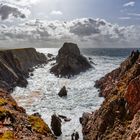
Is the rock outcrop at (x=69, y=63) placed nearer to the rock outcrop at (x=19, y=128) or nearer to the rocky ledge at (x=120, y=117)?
the rock outcrop at (x=19, y=128)

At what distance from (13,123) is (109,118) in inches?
651

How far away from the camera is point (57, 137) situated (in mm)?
63438

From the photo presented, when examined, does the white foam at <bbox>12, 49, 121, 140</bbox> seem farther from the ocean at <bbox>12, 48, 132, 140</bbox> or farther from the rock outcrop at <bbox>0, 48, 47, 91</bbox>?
the rock outcrop at <bbox>0, 48, 47, 91</bbox>

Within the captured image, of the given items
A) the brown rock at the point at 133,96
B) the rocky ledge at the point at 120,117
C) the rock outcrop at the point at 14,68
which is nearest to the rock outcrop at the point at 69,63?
the rock outcrop at the point at 14,68

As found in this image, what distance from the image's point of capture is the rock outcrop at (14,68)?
379 feet


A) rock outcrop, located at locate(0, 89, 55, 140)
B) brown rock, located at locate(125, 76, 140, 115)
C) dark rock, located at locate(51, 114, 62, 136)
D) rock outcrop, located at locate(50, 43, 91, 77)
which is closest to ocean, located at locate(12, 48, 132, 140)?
dark rock, located at locate(51, 114, 62, 136)

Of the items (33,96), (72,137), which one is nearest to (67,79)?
(33,96)

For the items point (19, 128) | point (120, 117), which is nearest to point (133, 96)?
point (120, 117)

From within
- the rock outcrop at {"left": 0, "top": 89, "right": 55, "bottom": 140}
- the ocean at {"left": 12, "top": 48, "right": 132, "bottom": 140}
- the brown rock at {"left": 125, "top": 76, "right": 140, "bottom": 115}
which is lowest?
the ocean at {"left": 12, "top": 48, "right": 132, "bottom": 140}

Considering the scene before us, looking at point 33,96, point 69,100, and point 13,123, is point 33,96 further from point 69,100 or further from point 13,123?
point 13,123

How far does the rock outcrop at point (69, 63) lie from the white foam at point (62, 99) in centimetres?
708

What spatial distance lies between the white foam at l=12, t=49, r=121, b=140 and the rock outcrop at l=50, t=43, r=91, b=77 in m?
7.08

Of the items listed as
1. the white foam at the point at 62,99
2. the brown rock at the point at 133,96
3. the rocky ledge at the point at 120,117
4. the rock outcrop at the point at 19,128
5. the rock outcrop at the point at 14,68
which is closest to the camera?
the rock outcrop at the point at 19,128

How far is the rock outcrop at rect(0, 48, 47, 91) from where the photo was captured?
11560 centimetres
